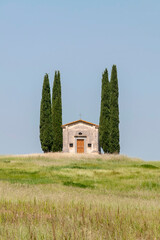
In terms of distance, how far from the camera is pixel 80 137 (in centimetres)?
4772

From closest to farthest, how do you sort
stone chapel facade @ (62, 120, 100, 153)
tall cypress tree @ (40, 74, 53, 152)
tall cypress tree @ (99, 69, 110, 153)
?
tall cypress tree @ (99, 69, 110, 153) → tall cypress tree @ (40, 74, 53, 152) → stone chapel facade @ (62, 120, 100, 153)

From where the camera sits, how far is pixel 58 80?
48438mm

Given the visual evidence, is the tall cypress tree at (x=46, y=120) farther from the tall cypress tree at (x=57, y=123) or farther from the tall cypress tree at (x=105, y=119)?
the tall cypress tree at (x=105, y=119)

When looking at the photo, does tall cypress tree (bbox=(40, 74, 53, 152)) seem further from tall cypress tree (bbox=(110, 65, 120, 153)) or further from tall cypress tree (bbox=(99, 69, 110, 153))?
tall cypress tree (bbox=(110, 65, 120, 153))

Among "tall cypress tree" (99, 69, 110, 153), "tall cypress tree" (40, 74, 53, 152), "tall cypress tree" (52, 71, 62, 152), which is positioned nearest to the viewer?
"tall cypress tree" (99, 69, 110, 153)

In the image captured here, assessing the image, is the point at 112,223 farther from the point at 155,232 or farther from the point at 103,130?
the point at 103,130

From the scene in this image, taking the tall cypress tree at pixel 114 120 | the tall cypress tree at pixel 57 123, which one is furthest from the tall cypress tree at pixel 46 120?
the tall cypress tree at pixel 114 120

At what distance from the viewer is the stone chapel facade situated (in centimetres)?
4750

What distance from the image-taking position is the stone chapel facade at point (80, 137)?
47500 millimetres

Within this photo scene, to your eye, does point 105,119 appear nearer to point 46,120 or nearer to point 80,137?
point 80,137

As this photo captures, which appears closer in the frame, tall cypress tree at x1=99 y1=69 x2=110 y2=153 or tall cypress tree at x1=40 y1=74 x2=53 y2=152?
tall cypress tree at x1=99 y1=69 x2=110 y2=153

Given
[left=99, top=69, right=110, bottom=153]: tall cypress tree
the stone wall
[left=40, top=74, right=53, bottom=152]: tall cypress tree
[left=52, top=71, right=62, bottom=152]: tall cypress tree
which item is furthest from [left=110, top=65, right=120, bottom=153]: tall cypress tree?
[left=40, top=74, right=53, bottom=152]: tall cypress tree

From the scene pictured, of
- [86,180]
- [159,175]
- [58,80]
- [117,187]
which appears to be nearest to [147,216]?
[117,187]

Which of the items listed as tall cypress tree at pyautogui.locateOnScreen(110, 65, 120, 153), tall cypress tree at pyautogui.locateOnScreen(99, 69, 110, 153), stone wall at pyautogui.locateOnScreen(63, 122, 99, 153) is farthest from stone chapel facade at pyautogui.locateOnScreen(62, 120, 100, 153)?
tall cypress tree at pyautogui.locateOnScreen(110, 65, 120, 153)
